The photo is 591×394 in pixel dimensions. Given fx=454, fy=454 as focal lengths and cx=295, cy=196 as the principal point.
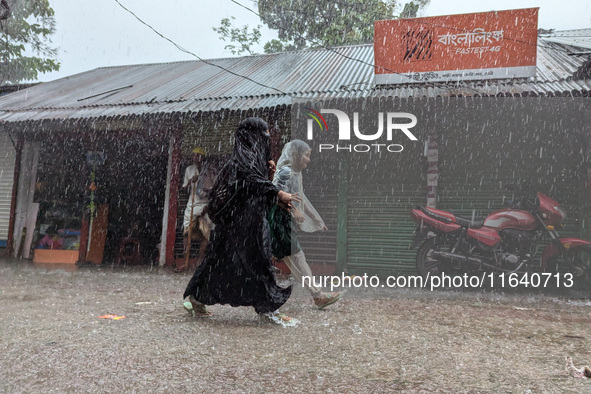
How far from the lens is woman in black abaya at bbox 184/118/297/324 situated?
12.2 feet

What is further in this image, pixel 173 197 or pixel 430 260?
pixel 173 197

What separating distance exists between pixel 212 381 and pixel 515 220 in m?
5.06

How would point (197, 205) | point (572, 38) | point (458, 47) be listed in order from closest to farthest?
point (458, 47) → point (197, 205) → point (572, 38)

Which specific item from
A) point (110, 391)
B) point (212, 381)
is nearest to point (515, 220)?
point (212, 381)

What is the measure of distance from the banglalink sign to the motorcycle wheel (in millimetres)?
2435

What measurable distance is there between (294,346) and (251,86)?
614 cm

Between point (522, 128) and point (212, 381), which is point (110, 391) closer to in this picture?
point (212, 381)

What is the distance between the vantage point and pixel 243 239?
384 cm

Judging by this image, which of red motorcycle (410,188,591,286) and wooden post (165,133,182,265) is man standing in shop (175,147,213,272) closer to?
wooden post (165,133,182,265)

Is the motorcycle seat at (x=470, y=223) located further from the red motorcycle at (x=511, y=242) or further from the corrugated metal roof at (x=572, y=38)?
the corrugated metal roof at (x=572, y=38)

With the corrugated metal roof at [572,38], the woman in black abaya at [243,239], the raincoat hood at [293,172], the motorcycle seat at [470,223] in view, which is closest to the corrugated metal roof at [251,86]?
the corrugated metal roof at [572,38]

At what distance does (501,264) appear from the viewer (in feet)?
20.0

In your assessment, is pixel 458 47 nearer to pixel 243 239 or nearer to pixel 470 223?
Answer: pixel 470 223

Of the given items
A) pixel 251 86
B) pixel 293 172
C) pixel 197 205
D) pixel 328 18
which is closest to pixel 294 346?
pixel 293 172
